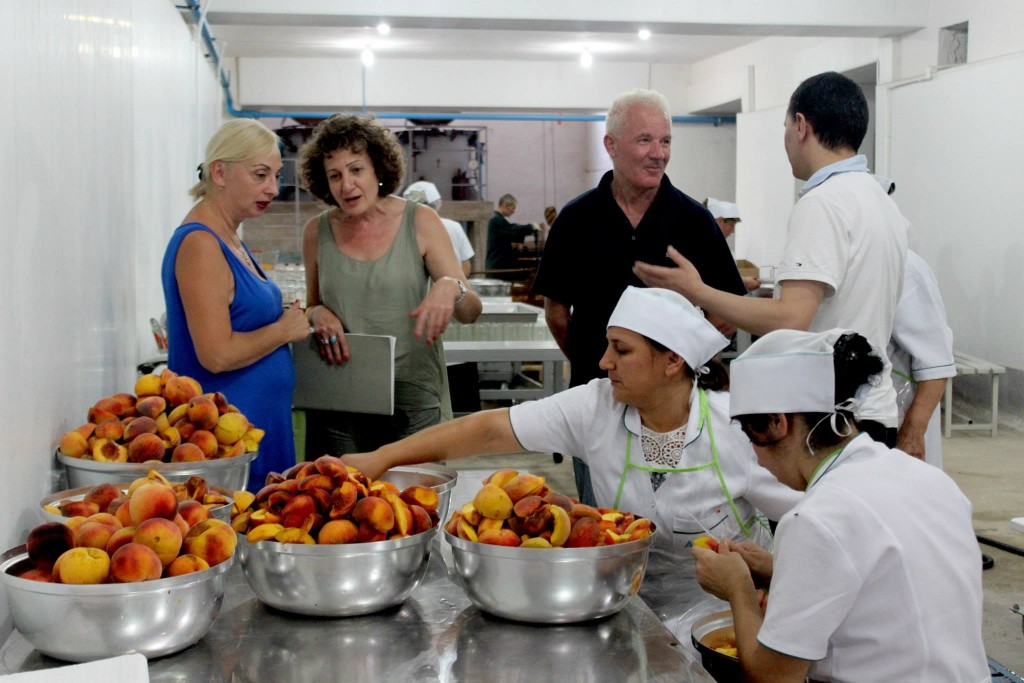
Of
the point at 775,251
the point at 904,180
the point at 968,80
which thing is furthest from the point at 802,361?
the point at 775,251

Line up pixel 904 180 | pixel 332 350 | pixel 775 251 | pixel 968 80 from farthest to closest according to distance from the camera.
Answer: pixel 775 251, pixel 904 180, pixel 968 80, pixel 332 350

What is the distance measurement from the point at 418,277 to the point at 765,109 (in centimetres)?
870

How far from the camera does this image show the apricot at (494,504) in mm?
1484

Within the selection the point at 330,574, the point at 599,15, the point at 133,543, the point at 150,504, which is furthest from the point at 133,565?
the point at 599,15

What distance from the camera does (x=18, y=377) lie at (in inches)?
66.0

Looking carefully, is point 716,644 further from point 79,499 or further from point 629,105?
point 629,105

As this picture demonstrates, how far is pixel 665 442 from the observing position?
1.96 meters

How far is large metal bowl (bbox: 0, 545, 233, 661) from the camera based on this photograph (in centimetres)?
124

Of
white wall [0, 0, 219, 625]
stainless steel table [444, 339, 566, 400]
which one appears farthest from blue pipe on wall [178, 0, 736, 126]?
white wall [0, 0, 219, 625]

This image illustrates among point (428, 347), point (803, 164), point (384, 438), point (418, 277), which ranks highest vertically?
point (803, 164)

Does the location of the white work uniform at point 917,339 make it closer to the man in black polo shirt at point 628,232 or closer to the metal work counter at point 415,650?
the man in black polo shirt at point 628,232

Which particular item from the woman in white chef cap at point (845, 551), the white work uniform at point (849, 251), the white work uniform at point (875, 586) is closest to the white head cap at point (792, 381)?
the woman in white chef cap at point (845, 551)

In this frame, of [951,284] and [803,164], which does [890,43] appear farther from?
[803,164]

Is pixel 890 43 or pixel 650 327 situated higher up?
pixel 890 43
